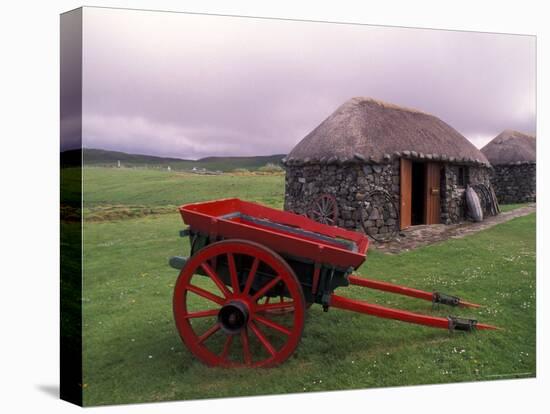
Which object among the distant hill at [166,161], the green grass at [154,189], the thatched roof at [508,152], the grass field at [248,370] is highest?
the thatched roof at [508,152]

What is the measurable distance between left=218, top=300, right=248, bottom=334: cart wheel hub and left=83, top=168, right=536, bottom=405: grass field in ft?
1.51

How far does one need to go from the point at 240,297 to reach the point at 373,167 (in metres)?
6.82

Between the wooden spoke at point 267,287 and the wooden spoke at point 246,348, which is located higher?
the wooden spoke at point 267,287

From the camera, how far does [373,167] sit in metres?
11.2

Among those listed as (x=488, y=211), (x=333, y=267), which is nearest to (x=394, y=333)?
(x=333, y=267)

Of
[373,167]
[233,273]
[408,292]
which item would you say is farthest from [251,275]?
[373,167]

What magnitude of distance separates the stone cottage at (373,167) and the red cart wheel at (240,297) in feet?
17.3

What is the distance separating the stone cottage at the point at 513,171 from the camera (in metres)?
11.6

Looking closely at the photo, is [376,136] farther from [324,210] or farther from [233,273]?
[233,273]

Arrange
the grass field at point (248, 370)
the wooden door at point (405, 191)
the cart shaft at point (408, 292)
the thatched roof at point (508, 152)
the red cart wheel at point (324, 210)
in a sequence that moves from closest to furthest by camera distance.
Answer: the grass field at point (248, 370), the cart shaft at point (408, 292), the thatched roof at point (508, 152), the red cart wheel at point (324, 210), the wooden door at point (405, 191)

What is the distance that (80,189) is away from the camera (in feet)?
16.9

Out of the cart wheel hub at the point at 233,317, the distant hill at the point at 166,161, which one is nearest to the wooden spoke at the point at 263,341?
the cart wheel hub at the point at 233,317

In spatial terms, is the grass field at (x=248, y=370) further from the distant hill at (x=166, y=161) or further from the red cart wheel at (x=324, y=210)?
the red cart wheel at (x=324, y=210)

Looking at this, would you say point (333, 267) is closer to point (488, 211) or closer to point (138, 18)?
point (138, 18)
